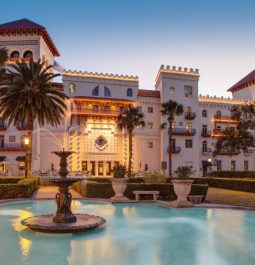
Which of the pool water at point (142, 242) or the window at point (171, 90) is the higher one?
the window at point (171, 90)

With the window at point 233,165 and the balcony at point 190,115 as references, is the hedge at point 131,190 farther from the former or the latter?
the window at point 233,165

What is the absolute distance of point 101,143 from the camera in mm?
52844

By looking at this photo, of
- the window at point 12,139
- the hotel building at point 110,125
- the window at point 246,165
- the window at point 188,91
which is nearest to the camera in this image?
the window at point 12,139

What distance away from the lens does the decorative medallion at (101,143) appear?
2071 inches

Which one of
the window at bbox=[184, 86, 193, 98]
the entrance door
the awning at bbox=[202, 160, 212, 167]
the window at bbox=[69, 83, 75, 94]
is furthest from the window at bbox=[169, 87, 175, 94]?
the entrance door

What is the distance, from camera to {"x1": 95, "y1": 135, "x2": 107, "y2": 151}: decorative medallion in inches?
2071

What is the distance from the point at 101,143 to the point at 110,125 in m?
3.30

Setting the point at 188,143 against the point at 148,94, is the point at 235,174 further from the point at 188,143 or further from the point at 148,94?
Result: the point at 148,94

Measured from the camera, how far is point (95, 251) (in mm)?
10289

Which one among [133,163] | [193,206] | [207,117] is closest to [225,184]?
[193,206]

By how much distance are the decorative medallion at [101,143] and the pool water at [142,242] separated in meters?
34.3

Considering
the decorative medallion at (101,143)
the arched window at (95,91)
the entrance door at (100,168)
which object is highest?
the arched window at (95,91)

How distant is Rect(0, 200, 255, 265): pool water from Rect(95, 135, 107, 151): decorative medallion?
34294mm

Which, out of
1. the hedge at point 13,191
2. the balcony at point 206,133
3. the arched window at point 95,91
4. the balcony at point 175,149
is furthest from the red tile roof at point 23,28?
the hedge at point 13,191
